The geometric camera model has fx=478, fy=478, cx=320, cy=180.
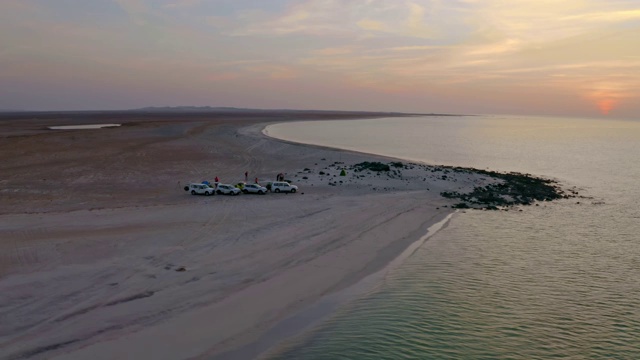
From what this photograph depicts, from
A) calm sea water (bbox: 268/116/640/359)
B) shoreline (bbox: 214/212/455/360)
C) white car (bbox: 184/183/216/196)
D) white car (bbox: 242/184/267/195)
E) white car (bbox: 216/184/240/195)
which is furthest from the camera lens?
white car (bbox: 242/184/267/195)

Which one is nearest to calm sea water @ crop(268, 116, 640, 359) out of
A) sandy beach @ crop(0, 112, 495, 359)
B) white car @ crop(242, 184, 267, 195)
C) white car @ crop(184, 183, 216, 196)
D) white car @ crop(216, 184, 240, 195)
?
sandy beach @ crop(0, 112, 495, 359)

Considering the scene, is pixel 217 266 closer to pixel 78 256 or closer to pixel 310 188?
pixel 78 256

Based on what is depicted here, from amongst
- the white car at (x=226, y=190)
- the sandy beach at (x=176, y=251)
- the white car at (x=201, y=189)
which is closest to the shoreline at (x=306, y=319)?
the sandy beach at (x=176, y=251)

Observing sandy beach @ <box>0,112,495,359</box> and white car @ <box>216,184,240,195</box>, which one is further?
white car @ <box>216,184,240,195</box>

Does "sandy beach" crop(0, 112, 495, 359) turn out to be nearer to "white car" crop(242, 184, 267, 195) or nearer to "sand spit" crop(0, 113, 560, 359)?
"sand spit" crop(0, 113, 560, 359)

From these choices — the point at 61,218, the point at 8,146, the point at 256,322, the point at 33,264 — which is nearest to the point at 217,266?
the point at 256,322
